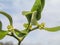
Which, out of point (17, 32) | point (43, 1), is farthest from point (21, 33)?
point (43, 1)

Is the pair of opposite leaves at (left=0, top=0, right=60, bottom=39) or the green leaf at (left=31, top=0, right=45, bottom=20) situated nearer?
the pair of opposite leaves at (left=0, top=0, right=60, bottom=39)

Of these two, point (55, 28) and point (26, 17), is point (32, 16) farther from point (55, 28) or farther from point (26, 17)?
point (55, 28)

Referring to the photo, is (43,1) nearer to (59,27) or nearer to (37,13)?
(37,13)

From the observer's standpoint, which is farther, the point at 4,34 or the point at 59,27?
the point at 59,27

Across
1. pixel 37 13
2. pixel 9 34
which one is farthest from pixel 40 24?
pixel 9 34

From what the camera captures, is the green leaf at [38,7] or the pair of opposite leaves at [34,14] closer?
the pair of opposite leaves at [34,14]

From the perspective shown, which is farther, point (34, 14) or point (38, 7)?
point (38, 7)

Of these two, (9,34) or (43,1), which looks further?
(43,1)

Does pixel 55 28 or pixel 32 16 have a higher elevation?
pixel 32 16

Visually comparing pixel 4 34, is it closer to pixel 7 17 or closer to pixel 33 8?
pixel 7 17
